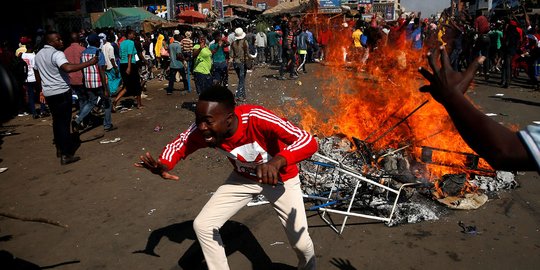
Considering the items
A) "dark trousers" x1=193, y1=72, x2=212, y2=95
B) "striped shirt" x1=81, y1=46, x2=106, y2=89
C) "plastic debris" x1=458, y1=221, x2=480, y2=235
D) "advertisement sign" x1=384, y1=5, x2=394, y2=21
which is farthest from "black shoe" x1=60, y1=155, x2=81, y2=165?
"advertisement sign" x1=384, y1=5, x2=394, y2=21

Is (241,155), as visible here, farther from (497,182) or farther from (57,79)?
(57,79)

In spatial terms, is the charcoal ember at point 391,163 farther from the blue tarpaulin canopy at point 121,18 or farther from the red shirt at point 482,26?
the blue tarpaulin canopy at point 121,18

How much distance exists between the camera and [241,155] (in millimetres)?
3090

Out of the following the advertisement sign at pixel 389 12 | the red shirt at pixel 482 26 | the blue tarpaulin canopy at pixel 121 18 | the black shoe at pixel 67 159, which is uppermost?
the advertisement sign at pixel 389 12

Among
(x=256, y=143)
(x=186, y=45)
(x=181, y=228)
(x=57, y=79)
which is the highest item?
(x=186, y=45)

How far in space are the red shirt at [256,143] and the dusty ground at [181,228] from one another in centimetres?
132

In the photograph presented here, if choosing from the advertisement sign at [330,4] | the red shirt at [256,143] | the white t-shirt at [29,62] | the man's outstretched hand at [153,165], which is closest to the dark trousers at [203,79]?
the white t-shirt at [29,62]

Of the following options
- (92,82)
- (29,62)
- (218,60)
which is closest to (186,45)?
(218,60)

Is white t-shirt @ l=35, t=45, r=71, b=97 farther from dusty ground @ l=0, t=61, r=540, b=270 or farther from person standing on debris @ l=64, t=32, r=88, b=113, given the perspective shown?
person standing on debris @ l=64, t=32, r=88, b=113

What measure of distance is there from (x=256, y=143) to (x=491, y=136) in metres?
1.88

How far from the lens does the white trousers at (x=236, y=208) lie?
3.02m

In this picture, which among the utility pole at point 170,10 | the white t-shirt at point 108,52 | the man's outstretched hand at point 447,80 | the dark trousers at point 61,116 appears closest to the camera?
the man's outstretched hand at point 447,80

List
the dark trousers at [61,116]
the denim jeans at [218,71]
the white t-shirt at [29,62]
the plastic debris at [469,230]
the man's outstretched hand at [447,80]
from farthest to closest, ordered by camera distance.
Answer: the denim jeans at [218,71] → the white t-shirt at [29,62] → the dark trousers at [61,116] → the plastic debris at [469,230] → the man's outstretched hand at [447,80]

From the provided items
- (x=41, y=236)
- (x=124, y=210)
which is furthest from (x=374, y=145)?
(x=41, y=236)
